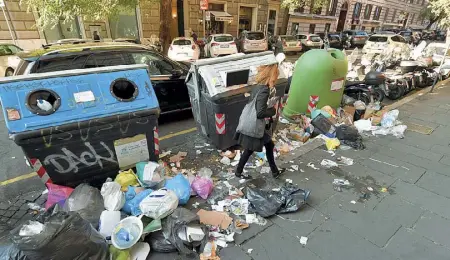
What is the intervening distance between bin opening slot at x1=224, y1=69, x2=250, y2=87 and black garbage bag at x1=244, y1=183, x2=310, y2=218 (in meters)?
1.80

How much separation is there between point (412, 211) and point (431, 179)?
1.04 meters

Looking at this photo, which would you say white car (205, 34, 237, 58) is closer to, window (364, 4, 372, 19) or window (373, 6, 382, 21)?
window (364, 4, 372, 19)

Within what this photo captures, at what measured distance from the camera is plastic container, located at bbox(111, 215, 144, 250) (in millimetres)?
2350

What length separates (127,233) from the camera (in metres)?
2.41

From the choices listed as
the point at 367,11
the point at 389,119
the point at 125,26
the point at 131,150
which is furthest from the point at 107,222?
the point at 367,11

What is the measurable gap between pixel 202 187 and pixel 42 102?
2.08 metres

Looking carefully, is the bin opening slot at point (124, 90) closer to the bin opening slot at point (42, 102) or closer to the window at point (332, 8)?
the bin opening slot at point (42, 102)

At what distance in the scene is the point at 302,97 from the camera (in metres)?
5.75

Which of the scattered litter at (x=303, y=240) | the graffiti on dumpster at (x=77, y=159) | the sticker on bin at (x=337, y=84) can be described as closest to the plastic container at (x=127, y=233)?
the graffiti on dumpster at (x=77, y=159)

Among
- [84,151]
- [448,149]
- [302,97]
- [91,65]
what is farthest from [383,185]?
[91,65]

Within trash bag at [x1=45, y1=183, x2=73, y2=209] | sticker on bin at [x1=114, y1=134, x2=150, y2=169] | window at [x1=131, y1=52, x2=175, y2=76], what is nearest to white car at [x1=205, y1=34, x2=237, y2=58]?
window at [x1=131, y1=52, x2=175, y2=76]

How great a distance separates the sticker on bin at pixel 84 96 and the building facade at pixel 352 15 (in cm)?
2348

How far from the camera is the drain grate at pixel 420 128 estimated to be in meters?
5.39

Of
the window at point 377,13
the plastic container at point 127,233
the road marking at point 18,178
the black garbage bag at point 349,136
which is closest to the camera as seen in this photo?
the plastic container at point 127,233
